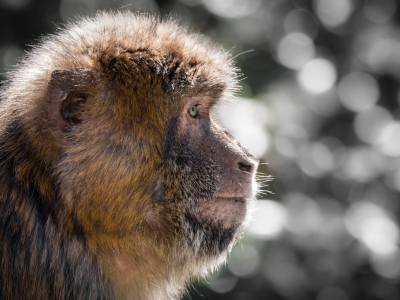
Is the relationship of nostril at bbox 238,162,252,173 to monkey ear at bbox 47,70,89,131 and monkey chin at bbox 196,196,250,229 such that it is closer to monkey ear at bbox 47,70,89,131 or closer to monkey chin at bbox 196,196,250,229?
monkey chin at bbox 196,196,250,229

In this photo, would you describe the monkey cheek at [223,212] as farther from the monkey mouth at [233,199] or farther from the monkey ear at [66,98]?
the monkey ear at [66,98]

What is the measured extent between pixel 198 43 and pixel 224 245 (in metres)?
0.82

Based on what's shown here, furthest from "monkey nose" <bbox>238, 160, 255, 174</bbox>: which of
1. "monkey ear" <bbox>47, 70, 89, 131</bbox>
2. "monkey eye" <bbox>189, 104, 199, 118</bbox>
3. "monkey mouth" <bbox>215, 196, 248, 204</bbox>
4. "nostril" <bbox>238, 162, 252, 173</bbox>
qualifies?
"monkey ear" <bbox>47, 70, 89, 131</bbox>

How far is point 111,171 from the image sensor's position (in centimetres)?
146

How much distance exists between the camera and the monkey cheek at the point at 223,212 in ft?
5.39

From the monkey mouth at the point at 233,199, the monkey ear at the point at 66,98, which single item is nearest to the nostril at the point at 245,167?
the monkey mouth at the point at 233,199

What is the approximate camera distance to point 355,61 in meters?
3.98

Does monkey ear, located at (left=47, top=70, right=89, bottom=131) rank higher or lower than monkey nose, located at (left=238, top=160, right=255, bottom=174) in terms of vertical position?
higher

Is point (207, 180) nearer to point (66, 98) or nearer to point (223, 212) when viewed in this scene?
point (223, 212)

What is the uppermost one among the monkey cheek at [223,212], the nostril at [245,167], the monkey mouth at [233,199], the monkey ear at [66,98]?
the monkey ear at [66,98]

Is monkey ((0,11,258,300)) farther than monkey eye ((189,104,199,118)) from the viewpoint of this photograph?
No

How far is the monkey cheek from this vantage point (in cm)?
164

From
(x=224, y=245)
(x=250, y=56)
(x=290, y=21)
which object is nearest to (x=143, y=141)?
(x=224, y=245)

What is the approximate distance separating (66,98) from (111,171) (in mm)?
277
